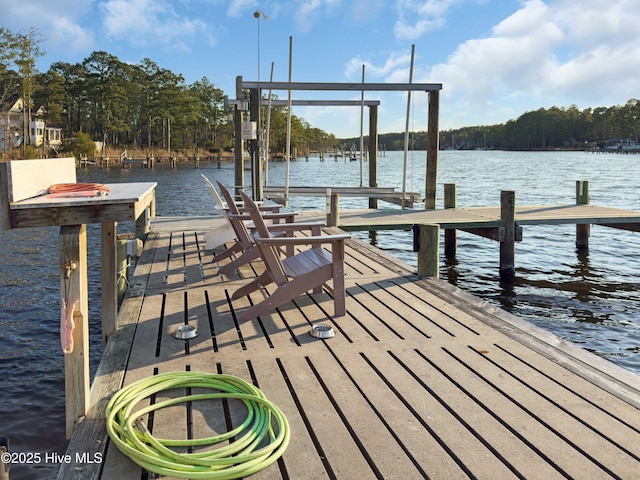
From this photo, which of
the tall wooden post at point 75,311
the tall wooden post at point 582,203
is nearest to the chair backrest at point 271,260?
the tall wooden post at point 75,311

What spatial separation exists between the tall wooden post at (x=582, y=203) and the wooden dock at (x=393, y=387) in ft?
29.5

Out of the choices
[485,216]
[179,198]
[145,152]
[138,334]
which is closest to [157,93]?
[145,152]

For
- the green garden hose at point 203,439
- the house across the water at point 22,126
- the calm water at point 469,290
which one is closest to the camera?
the green garden hose at point 203,439

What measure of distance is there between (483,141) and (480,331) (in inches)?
6976

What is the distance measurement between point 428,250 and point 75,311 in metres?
3.72

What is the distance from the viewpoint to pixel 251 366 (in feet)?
11.2

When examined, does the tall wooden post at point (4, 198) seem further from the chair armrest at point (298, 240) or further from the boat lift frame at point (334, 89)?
the boat lift frame at point (334, 89)

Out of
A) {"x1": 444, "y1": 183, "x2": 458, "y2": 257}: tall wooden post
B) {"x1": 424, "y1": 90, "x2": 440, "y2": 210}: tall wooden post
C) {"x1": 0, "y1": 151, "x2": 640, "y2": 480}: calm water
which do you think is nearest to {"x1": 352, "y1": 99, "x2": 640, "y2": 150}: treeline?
{"x1": 0, "y1": 151, "x2": 640, "y2": 480}: calm water

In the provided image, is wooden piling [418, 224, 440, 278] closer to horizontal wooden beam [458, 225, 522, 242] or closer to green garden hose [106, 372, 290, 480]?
green garden hose [106, 372, 290, 480]

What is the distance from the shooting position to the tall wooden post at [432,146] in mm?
11242

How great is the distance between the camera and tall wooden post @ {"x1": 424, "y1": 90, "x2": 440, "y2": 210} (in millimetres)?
11242

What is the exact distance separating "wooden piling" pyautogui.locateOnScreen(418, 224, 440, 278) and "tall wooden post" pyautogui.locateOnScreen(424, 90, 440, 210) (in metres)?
5.91

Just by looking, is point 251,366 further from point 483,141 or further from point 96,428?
point 483,141

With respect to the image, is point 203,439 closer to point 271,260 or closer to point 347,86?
point 271,260
